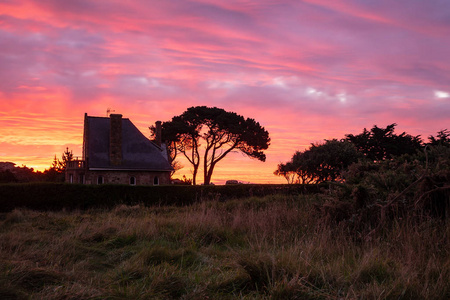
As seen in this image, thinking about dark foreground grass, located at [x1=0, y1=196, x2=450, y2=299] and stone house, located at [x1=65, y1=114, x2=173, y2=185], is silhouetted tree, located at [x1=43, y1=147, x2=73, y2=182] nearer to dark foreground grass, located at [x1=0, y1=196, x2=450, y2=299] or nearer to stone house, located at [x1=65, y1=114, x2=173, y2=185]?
stone house, located at [x1=65, y1=114, x2=173, y2=185]

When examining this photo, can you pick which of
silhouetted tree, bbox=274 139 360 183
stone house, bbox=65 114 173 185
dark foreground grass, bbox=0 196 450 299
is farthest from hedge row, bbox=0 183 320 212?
dark foreground grass, bbox=0 196 450 299

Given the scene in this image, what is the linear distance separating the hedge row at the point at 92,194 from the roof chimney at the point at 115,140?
427 inches

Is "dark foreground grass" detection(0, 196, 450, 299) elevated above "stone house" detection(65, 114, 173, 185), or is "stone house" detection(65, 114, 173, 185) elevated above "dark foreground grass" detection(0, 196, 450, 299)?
"stone house" detection(65, 114, 173, 185)

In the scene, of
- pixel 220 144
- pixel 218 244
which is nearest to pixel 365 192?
pixel 218 244

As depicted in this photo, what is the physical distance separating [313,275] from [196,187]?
1563cm

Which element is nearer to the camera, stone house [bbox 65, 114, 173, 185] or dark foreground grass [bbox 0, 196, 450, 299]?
dark foreground grass [bbox 0, 196, 450, 299]

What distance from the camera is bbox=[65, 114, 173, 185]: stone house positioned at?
96.0ft

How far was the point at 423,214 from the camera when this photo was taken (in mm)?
7102

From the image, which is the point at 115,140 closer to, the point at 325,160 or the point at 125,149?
the point at 125,149

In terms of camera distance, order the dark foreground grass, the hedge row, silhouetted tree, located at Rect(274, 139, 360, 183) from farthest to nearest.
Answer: silhouetted tree, located at Rect(274, 139, 360, 183), the hedge row, the dark foreground grass

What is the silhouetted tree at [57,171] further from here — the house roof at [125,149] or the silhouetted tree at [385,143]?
the silhouetted tree at [385,143]

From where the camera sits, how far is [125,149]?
30734 millimetres

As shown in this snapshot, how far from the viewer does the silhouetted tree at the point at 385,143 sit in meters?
30.3

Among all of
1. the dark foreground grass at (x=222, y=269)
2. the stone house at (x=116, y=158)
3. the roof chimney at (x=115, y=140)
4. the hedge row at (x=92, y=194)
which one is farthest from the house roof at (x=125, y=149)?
the dark foreground grass at (x=222, y=269)
